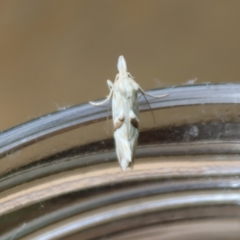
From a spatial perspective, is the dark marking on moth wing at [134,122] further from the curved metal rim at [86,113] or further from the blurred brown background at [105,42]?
the blurred brown background at [105,42]

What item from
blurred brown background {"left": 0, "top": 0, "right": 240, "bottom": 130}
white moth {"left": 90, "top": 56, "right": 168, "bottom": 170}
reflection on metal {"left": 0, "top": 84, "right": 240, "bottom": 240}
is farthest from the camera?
blurred brown background {"left": 0, "top": 0, "right": 240, "bottom": 130}

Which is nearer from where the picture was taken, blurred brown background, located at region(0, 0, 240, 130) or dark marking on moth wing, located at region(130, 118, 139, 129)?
dark marking on moth wing, located at region(130, 118, 139, 129)

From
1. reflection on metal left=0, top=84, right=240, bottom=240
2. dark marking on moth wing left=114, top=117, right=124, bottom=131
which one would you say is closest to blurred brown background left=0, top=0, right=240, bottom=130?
reflection on metal left=0, top=84, right=240, bottom=240

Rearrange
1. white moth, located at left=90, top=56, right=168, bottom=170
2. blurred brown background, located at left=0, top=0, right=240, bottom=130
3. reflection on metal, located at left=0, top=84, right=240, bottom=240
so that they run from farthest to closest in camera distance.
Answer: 1. blurred brown background, located at left=0, top=0, right=240, bottom=130
2. reflection on metal, located at left=0, top=84, right=240, bottom=240
3. white moth, located at left=90, top=56, right=168, bottom=170

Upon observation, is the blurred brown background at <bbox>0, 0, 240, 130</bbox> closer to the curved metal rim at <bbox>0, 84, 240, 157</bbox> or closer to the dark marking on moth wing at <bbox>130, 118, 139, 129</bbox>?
the curved metal rim at <bbox>0, 84, 240, 157</bbox>

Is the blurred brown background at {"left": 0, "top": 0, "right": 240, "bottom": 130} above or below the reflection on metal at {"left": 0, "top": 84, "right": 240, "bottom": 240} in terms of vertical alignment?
above

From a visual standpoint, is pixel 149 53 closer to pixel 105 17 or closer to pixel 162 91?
pixel 105 17

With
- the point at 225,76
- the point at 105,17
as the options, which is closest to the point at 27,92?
the point at 105,17

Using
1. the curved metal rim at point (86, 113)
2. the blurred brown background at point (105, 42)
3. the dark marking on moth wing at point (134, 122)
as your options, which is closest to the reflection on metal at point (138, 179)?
the curved metal rim at point (86, 113)
